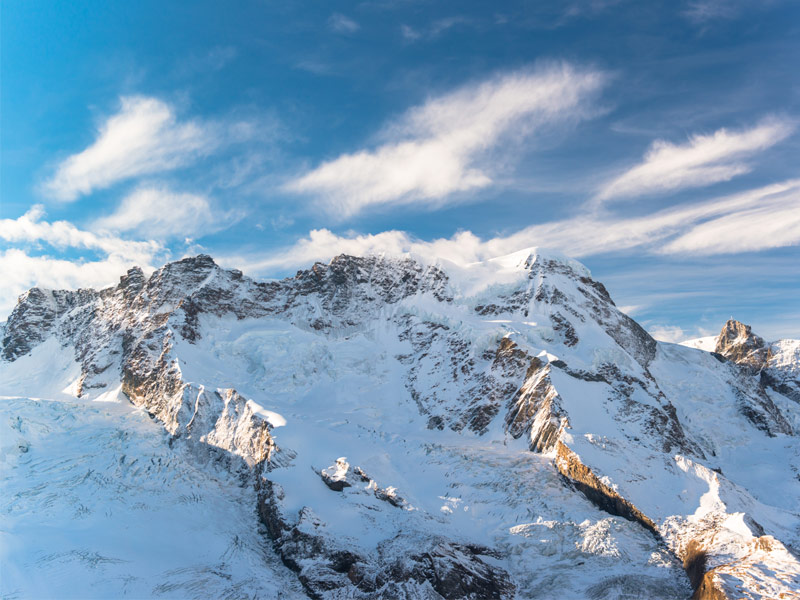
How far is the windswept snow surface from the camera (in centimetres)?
4975

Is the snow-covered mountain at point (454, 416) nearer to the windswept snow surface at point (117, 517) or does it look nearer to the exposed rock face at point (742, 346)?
the exposed rock face at point (742, 346)

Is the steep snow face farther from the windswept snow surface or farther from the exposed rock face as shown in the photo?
the exposed rock face

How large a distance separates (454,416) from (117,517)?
174 feet

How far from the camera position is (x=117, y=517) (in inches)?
2370

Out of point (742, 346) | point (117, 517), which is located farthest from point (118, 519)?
point (742, 346)

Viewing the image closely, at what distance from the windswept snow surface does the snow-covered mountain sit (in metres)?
1.98

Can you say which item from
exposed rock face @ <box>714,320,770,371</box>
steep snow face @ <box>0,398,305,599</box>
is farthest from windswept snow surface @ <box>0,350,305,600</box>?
exposed rock face @ <box>714,320,770,371</box>

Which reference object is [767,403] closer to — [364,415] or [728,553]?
[728,553]

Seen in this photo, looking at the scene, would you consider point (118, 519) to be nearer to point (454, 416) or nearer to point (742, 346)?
point (454, 416)

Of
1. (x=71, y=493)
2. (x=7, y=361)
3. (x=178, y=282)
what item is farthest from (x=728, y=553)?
(x=7, y=361)

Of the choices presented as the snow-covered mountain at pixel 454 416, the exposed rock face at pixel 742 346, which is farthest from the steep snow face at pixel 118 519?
the exposed rock face at pixel 742 346

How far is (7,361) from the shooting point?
447 ft

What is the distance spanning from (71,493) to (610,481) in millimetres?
67303

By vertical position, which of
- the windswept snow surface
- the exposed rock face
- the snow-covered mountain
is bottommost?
the windswept snow surface
